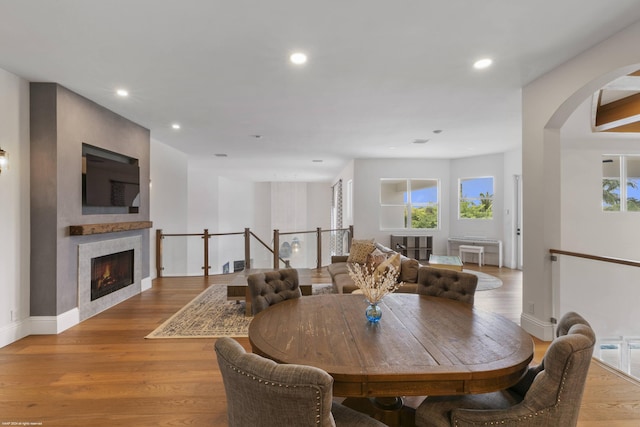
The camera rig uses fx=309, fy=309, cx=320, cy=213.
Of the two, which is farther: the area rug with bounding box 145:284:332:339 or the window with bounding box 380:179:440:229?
the window with bounding box 380:179:440:229

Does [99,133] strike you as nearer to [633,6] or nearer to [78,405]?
[78,405]

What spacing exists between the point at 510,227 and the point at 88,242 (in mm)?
8458

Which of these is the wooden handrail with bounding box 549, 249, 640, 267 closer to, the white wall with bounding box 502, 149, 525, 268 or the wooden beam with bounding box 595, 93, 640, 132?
the wooden beam with bounding box 595, 93, 640, 132

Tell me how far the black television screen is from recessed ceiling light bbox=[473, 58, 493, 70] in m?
4.63

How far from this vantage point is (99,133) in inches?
164

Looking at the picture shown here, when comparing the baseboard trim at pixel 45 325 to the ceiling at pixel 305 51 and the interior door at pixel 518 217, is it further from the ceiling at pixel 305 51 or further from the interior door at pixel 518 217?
the interior door at pixel 518 217

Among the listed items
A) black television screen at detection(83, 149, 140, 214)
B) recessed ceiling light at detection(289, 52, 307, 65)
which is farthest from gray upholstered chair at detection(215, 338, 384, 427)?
black television screen at detection(83, 149, 140, 214)

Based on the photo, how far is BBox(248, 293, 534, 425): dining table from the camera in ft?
4.01

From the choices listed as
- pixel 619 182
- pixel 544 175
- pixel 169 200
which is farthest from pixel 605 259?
pixel 169 200

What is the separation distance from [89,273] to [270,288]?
10.2ft

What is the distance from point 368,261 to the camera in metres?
4.75

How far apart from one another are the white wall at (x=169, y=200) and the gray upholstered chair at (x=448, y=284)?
17.7 feet

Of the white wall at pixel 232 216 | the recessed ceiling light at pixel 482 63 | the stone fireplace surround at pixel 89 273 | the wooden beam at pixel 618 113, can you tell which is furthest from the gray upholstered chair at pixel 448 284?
the white wall at pixel 232 216

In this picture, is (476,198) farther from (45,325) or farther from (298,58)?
(45,325)
